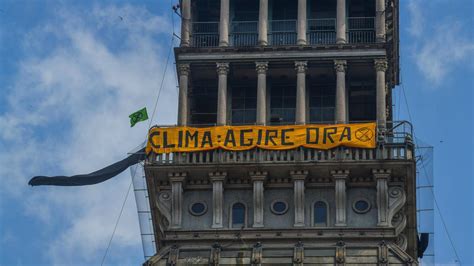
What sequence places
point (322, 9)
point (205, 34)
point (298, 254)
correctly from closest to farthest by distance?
point (298, 254)
point (205, 34)
point (322, 9)

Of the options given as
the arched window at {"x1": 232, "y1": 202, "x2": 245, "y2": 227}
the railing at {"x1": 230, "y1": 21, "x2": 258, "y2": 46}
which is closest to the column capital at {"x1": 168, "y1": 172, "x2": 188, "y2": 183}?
the arched window at {"x1": 232, "y1": 202, "x2": 245, "y2": 227}

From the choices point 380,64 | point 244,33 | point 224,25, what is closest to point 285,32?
point 244,33

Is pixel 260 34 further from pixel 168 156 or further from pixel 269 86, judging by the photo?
pixel 168 156

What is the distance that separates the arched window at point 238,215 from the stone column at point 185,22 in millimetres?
9673

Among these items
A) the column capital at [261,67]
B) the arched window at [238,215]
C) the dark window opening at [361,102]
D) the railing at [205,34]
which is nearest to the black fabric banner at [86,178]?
the railing at [205,34]

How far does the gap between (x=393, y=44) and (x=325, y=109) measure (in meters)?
5.11

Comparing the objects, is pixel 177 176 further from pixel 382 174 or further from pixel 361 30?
pixel 361 30

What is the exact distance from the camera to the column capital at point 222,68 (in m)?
92.4

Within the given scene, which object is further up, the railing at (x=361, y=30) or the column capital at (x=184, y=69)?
the railing at (x=361, y=30)

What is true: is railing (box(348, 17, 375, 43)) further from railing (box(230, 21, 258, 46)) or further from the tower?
railing (box(230, 21, 258, 46))

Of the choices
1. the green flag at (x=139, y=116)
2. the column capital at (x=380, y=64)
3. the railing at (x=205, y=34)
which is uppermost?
the railing at (x=205, y=34)

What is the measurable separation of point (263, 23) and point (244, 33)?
4.63ft

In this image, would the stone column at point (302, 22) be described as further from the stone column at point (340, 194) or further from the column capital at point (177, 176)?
the column capital at point (177, 176)

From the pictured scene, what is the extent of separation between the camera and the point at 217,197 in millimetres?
88188
